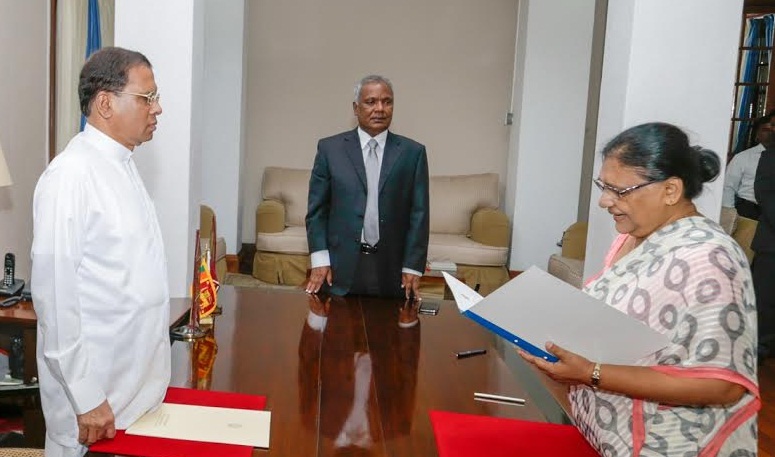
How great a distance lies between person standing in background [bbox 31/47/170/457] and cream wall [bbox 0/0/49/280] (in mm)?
2629

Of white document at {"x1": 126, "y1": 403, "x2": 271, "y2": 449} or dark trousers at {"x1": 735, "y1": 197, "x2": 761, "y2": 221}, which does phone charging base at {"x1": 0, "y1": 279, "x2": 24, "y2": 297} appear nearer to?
white document at {"x1": 126, "y1": 403, "x2": 271, "y2": 449}

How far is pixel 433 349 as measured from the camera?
219cm

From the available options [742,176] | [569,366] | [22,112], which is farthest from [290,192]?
[569,366]

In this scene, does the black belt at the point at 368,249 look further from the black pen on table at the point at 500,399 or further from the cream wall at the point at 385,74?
the cream wall at the point at 385,74

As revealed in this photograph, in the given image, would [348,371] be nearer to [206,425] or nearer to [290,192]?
[206,425]

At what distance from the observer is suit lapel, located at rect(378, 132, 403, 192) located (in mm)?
3076

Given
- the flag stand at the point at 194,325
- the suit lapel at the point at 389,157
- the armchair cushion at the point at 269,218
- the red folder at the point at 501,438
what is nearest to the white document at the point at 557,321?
the red folder at the point at 501,438

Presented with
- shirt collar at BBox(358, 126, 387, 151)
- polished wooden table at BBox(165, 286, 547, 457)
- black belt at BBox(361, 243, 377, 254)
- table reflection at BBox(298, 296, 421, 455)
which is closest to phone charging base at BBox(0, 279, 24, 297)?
polished wooden table at BBox(165, 286, 547, 457)

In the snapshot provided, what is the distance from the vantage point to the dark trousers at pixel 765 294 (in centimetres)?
479

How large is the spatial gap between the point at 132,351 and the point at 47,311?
191 millimetres

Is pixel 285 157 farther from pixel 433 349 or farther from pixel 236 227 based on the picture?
pixel 433 349

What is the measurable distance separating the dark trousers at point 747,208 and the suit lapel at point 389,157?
3.64m

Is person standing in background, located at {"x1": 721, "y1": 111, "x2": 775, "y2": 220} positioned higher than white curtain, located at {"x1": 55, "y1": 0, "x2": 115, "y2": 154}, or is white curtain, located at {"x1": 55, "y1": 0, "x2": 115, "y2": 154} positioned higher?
white curtain, located at {"x1": 55, "y1": 0, "x2": 115, "y2": 154}

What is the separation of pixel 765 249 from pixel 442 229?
300cm
